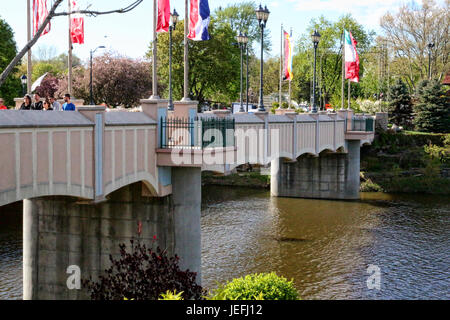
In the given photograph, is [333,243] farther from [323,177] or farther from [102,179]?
[102,179]

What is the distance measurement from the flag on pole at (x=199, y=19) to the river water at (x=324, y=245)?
8077 mm

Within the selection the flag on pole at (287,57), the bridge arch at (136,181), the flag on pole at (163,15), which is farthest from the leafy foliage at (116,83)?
the bridge arch at (136,181)

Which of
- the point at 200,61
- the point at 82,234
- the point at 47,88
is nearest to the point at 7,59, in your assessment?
the point at 47,88

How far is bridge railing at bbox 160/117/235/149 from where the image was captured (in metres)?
17.1

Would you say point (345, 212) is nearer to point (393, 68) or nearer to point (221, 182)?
point (221, 182)

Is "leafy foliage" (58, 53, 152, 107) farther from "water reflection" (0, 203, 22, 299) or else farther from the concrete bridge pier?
"water reflection" (0, 203, 22, 299)

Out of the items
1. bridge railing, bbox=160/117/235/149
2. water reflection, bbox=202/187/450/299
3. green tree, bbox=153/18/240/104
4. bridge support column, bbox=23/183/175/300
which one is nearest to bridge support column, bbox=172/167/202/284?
bridge support column, bbox=23/183/175/300

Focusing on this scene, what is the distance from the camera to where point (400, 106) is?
194 ft

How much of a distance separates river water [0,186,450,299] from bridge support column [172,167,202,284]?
7.88 feet

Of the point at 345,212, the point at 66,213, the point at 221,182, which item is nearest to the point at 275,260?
the point at 66,213

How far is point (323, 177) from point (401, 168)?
919 centimetres

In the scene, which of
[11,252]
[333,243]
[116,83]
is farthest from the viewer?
[116,83]

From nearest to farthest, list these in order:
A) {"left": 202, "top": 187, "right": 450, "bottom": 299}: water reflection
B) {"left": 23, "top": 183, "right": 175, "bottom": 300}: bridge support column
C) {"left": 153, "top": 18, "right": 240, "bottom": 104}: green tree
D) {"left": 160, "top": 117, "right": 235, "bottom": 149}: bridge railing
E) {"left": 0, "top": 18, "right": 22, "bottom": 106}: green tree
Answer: {"left": 160, "top": 117, "right": 235, "bottom": 149}: bridge railing < {"left": 23, "top": 183, "right": 175, "bottom": 300}: bridge support column < {"left": 202, "top": 187, "right": 450, "bottom": 299}: water reflection < {"left": 0, "top": 18, "right": 22, "bottom": 106}: green tree < {"left": 153, "top": 18, "right": 240, "bottom": 104}: green tree
